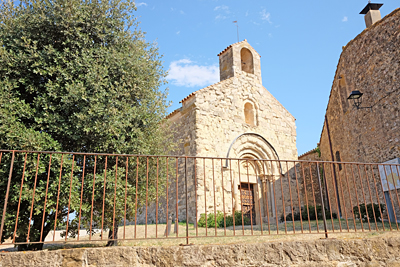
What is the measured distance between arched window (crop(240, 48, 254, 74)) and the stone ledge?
12.3 meters

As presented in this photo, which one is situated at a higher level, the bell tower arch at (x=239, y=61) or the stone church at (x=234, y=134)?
the bell tower arch at (x=239, y=61)

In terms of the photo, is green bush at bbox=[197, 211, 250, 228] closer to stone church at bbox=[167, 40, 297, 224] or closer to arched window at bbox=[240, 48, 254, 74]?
stone church at bbox=[167, 40, 297, 224]

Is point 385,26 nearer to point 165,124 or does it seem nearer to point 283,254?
point 165,124

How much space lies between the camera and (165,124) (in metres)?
9.34

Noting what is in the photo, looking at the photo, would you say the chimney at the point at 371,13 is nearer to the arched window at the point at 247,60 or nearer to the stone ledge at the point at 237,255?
the arched window at the point at 247,60

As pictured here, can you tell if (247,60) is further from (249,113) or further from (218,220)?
(218,220)

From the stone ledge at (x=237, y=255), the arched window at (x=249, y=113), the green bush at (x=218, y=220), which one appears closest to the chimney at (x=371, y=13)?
the arched window at (x=249, y=113)

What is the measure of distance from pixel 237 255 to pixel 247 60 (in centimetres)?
1356

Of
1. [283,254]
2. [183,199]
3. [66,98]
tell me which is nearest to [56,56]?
[66,98]

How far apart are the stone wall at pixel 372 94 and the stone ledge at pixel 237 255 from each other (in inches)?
194

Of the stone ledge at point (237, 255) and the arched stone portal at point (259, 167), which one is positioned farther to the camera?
the arched stone portal at point (259, 167)

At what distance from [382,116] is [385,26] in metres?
3.22

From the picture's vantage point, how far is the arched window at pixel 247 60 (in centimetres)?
1585

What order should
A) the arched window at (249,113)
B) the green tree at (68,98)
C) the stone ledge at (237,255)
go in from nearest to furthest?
the stone ledge at (237,255) → the green tree at (68,98) → the arched window at (249,113)
